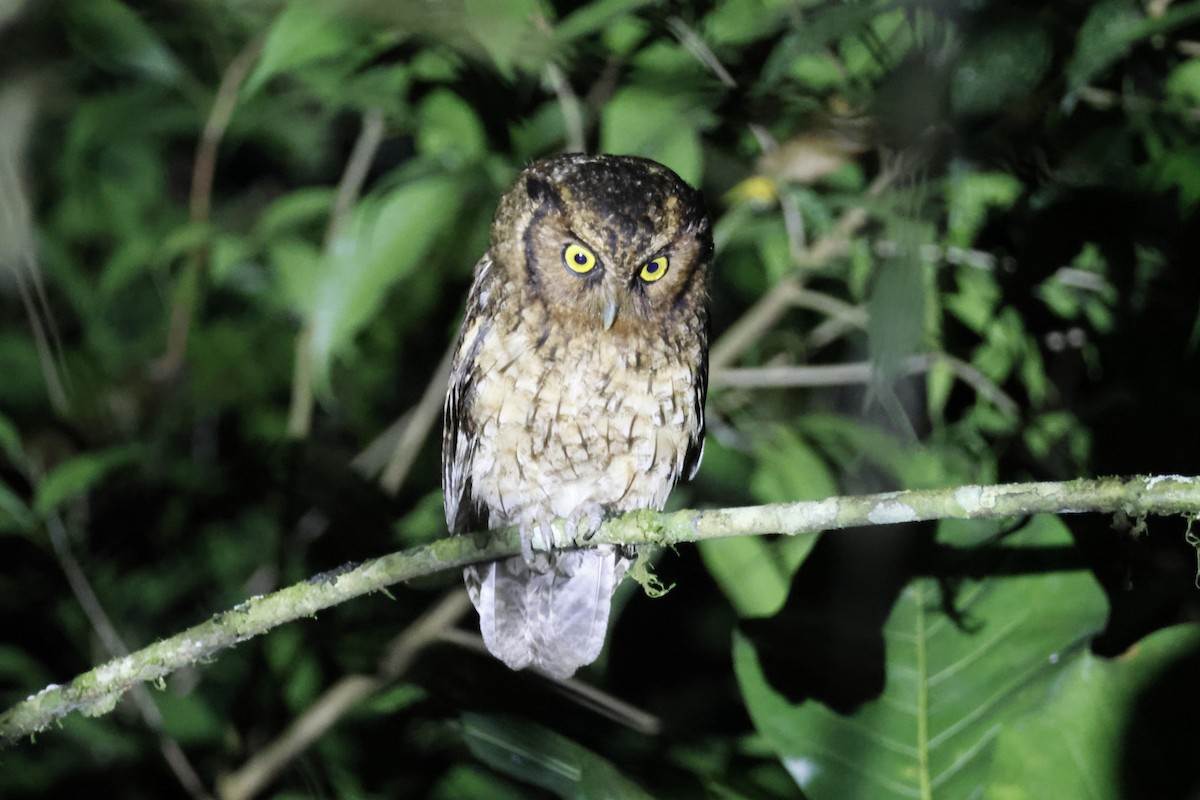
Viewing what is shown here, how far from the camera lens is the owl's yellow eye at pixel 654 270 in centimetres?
155

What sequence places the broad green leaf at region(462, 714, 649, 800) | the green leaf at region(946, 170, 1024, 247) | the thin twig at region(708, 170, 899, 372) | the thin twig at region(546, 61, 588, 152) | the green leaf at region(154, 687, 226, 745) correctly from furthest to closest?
the green leaf at region(154, 687, 226, 745)
the thin twig at region(708, 170, 899, 372)
the green leaf at region(946, 170, 1024, 247)
the thin twig at region(546, 61, 588, 152)
the broad green leaf at region(462, 714, 649, 800)

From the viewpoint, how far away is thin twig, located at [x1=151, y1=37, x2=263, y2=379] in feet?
7.29

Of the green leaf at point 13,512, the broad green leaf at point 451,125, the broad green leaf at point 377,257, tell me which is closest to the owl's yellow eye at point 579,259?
the broad green leaf at point 377,257

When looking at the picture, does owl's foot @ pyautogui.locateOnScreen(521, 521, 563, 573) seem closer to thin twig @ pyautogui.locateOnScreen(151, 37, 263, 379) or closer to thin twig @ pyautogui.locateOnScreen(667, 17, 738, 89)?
thin twig @ pyautogui.locateOnScreen(667, 17, 738, 89)

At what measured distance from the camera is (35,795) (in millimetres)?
2506

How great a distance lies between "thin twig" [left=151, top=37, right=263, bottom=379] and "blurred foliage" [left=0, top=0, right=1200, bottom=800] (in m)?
0.01

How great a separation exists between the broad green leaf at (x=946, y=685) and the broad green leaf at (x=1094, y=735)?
0.12 metres

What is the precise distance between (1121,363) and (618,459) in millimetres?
935

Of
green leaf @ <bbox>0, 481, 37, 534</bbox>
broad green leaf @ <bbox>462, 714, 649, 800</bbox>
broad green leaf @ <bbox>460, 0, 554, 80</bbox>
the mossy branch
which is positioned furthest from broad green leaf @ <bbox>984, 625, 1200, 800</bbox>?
green leaf @ <bbox>0, 481, 37, 534</bbox>

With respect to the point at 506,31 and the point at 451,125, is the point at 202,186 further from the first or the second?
the point at 506,31

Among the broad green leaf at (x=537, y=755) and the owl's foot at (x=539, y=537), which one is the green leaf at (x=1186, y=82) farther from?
the broad green leaf at (x=537, y=755)

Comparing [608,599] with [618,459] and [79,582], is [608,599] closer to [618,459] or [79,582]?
[618,459]

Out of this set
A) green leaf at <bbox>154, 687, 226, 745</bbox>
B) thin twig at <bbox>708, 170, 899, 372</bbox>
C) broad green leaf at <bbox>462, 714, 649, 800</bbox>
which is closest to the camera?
broad green leaf at <bbox>462, 714, 649, 800</bbox>

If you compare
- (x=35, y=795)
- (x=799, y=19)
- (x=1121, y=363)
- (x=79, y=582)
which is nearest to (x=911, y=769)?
(x=1121, y=363)
